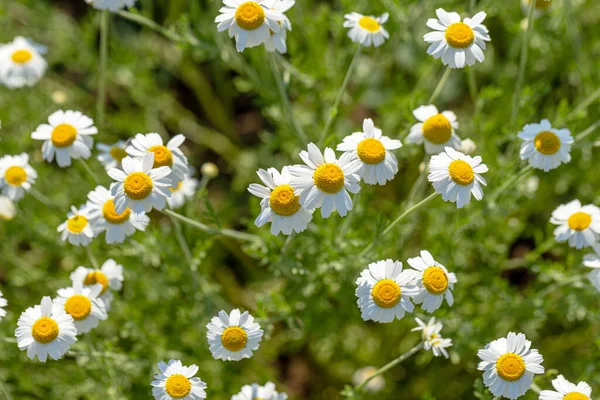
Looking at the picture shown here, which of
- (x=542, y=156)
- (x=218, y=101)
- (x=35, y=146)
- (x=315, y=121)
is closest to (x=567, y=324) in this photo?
(x=542, y=156)

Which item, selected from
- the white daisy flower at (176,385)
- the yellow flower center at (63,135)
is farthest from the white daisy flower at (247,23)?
the white daisy flower at (176,385)

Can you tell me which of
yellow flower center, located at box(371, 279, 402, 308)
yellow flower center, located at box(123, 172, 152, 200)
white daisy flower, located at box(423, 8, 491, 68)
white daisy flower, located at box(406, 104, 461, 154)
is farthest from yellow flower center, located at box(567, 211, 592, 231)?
yellow flower center, located at box(123, 172, 152, 200)

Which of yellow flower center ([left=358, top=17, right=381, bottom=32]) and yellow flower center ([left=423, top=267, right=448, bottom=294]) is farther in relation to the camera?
yellow flower center ([left=358, top=17, right=381, bottom=32])

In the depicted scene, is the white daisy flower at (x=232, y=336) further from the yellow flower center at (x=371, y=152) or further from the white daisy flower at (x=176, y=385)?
the yellow flower center at (x=371, y=152)

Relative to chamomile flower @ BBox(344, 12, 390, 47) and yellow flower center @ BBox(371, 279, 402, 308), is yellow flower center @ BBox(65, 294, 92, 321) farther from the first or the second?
chamomile flower @ BBox(344, 12, 390, 47)

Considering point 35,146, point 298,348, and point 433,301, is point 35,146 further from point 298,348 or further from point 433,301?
point 433,301
